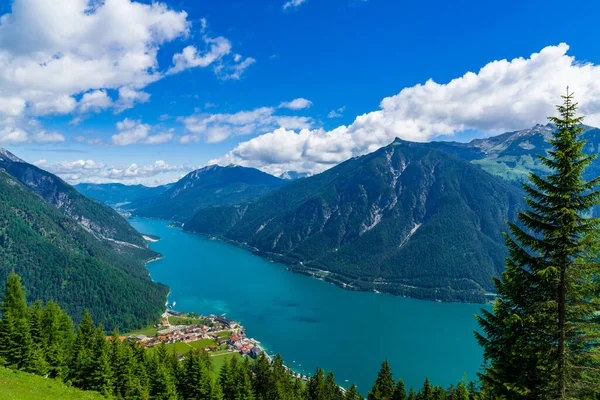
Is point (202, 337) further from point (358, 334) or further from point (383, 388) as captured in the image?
point (383, 388)

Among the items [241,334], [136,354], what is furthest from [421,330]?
[136,354]

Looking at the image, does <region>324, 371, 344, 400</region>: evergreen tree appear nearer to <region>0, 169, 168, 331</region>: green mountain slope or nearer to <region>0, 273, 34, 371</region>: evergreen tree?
<region>0, 273, 34, 371</region>: evergreen tree

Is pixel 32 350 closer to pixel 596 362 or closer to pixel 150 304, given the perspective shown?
pixel 596 362

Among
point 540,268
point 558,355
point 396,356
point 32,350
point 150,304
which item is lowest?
point 150,304

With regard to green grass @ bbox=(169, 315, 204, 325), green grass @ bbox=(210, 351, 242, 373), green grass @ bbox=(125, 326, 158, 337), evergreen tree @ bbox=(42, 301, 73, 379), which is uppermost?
evergreen tree @ bbox=(42, 301, 73, 379)

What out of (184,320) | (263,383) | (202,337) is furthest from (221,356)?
(263,383)

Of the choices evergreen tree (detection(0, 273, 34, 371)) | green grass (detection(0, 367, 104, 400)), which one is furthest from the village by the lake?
green grass (detection(0, 367, 104, 400))
